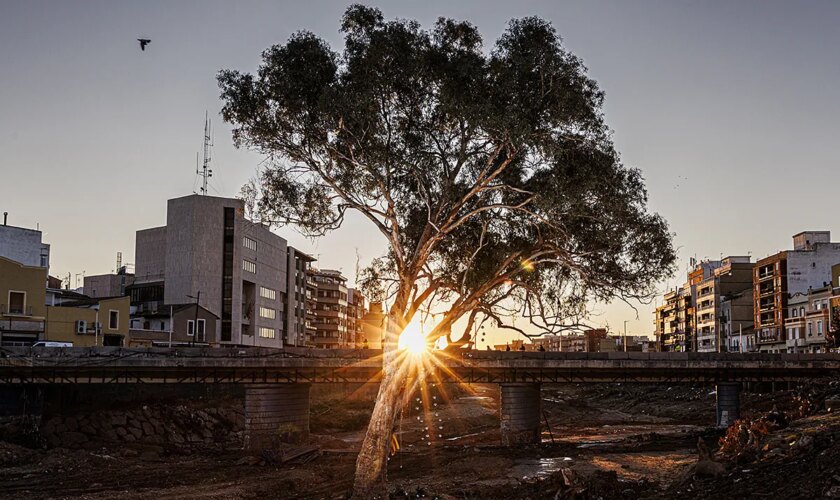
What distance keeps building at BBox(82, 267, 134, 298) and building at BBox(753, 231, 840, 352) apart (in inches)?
4106

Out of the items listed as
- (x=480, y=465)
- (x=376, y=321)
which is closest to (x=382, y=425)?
(x=480, y=465)

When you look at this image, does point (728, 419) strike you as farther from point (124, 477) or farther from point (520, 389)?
point (124, 477)

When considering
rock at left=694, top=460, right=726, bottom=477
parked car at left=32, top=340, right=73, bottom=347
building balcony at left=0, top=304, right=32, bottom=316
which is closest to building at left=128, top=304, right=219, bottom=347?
parked car at left=32, top=340, right=73, bottom=347

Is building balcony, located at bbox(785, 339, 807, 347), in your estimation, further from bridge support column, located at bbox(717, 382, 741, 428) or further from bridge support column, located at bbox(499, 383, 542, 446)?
bridge support column, located at bbox(499, 383, 542, 446)

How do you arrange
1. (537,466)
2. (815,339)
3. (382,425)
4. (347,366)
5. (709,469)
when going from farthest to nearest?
(815,339)
(347,366)
(537,466)
(382,425)
(709,469)

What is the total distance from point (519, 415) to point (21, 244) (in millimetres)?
62581

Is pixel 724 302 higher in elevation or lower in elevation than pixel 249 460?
higher

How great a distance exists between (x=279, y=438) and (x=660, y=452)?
2696 centimetres

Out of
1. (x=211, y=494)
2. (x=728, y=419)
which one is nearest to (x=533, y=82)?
(x=211, y=494)

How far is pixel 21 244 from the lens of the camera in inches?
3610

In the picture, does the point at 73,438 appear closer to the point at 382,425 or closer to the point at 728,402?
the point at 382,425

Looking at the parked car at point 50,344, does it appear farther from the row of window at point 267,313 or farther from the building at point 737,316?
the building at point 737,316

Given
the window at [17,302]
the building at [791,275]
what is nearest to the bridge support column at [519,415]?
the window at [17,302]

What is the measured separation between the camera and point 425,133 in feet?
104
